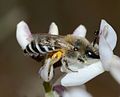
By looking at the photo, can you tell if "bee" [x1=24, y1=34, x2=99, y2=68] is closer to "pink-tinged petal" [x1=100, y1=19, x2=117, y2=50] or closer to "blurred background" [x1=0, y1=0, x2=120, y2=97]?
"pink-tinged petal" [x1=100, y1=19, x2=117, y2=50]

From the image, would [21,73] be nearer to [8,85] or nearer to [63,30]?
[8,85]

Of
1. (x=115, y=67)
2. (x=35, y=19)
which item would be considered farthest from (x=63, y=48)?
(x=35, y=19)

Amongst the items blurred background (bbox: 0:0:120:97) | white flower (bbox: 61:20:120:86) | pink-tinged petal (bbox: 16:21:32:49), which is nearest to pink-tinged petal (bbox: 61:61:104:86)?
white flower (bbox: 61:20:120:86)

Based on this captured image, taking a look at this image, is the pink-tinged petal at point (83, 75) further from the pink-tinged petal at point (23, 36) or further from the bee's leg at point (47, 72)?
the pink-tinged petal at point (23, 36)

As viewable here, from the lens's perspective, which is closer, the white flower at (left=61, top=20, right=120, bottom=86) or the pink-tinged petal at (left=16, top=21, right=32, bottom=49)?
the white flower at (left=61, top=20, right=120, bottom=86)

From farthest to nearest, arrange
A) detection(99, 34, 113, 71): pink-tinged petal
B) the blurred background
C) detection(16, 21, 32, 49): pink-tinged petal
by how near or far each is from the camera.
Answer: the blurred background < detection(16, 21, 32, 49): pink-tinged petal < detection(99, 34, 113, 71): pink-tinged petal

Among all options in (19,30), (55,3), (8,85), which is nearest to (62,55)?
(19,30)

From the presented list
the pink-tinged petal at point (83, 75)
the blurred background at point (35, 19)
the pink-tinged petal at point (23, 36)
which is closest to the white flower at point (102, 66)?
the pink-tinged petal at point (83, 75)
